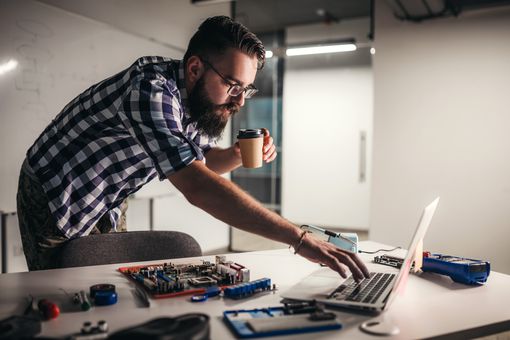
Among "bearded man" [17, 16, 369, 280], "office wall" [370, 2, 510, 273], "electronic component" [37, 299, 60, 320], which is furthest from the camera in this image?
"office wall" [370, 2, 510, 273]

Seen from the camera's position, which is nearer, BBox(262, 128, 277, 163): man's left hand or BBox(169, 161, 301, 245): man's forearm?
BBox(169, 161, 301, 245): man's forearm

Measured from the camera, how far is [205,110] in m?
1.50

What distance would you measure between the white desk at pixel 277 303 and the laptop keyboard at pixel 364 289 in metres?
0.05

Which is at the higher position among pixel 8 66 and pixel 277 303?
pixel 8 66

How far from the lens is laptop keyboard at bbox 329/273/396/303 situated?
101 cm

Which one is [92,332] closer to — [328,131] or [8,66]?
[8,66]

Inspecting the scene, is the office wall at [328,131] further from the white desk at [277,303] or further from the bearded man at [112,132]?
the white desk at [277,303]

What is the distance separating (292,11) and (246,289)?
522cm

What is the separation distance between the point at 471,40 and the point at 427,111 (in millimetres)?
667

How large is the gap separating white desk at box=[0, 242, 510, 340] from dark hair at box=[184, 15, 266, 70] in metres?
0.73

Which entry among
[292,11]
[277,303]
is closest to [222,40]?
[277,303]

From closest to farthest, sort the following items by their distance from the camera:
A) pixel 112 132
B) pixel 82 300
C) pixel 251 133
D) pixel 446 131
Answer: pixel 82 300 < pixel 112 132 < pixel 251 133 < pixel 446 131

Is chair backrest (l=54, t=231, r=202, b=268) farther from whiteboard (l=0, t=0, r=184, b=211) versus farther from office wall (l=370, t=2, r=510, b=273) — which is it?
office wall (l=370, t=2, r=510, b=273)

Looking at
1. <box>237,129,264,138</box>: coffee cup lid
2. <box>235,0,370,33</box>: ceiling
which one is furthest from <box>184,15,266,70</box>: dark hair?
<box>235,0,370,33</box>: ceiling
